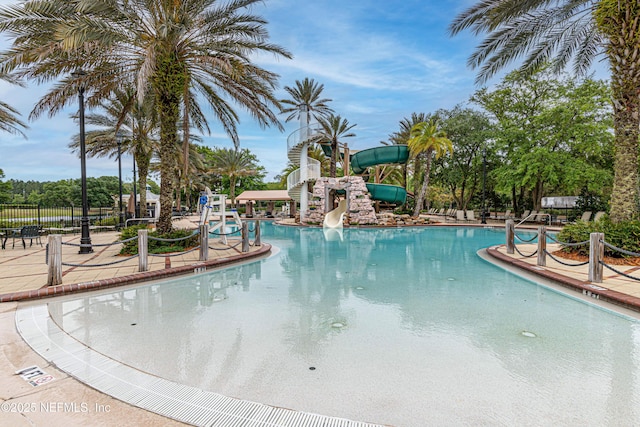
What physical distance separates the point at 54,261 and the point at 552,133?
25.3m

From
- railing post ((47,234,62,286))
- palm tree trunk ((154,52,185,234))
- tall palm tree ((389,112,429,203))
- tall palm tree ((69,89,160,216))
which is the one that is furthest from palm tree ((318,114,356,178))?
railing post ((47,234,62,286))

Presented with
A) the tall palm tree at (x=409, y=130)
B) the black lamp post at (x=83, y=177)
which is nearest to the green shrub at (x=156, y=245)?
the black lamp post at (x=83, y=177)

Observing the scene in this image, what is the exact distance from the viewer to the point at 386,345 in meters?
3.57

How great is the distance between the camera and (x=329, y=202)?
22.0 meters

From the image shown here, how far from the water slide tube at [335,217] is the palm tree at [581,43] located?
11381 mm

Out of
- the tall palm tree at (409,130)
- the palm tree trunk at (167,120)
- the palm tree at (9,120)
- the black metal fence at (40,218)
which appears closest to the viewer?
Result: the palm tree trunk at (167,120)

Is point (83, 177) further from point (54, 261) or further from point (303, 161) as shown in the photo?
point (303, 161)

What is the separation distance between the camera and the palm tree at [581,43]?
7.66 m

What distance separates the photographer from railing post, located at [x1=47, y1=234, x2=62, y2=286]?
17.9 feet

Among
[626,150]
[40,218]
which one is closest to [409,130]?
[626,150]

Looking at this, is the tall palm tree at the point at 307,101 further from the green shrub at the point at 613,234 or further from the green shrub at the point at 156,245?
the green shrub at the point at 613,234

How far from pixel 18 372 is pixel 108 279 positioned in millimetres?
3536

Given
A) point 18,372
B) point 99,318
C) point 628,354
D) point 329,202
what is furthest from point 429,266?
point 329,202

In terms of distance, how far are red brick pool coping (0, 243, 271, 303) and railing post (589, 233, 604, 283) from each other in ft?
25.8
